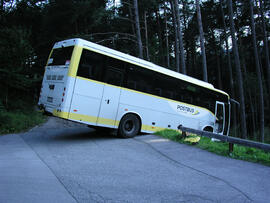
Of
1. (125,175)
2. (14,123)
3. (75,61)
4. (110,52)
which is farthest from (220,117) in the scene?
(14,123)

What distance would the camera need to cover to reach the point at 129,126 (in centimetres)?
1088

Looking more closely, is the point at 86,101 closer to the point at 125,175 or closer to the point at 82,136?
the point at 82,136

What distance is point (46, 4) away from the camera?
86.1 ft

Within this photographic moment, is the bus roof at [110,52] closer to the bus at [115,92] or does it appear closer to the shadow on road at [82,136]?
the bus at [115,92]

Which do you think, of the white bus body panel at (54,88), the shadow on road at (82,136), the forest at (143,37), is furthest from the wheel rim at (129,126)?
the forest at (143,37)

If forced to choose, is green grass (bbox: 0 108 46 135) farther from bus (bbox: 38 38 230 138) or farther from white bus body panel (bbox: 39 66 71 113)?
white bus body panel (bbox: 39 66 71 113)

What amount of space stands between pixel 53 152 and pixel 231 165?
5406mm

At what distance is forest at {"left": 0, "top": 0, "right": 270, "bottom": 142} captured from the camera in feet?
54.0

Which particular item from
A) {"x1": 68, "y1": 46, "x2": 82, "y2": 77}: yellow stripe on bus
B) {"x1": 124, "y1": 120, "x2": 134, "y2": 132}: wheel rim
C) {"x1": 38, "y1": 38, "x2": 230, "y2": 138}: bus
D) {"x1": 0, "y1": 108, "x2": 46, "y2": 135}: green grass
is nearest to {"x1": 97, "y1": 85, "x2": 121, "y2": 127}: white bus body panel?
{"x1": 38, "y1": 38, "x2": 230, "y2": 138}: bus

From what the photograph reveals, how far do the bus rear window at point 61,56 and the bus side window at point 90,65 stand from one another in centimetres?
57

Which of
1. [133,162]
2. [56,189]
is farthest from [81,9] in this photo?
[56,189]

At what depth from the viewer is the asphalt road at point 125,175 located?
438 centimetres

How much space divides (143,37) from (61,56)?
70.9 ft

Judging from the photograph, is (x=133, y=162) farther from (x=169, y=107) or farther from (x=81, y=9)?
(x=81, y=9)
